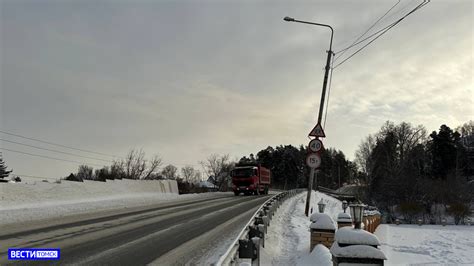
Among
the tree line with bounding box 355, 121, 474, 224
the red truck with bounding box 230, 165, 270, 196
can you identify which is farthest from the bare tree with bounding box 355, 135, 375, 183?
the red truck with bounding box 230, 165, 270, 196

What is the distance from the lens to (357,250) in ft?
17.7

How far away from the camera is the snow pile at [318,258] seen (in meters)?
7.51

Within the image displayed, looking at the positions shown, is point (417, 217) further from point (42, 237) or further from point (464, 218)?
point (42, 237)

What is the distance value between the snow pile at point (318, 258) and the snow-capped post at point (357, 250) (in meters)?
1.83

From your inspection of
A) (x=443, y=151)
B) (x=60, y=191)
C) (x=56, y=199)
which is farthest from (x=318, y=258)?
(x=443, y=151)

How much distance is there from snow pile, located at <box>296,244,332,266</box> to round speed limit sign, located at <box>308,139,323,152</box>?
25.1ft

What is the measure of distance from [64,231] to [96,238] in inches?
66.2

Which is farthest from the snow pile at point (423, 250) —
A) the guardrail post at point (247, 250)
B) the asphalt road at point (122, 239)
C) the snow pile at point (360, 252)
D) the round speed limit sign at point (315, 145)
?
the guardrail post at point (247, 250)

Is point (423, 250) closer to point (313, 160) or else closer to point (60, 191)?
point (313, 160)

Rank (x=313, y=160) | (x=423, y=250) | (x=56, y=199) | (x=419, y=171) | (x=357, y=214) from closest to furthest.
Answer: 1. (x=357, y=214)
2. (x=313, y=160)
3. (x=56, y=199)
4. (x=423, y=250)
5. (x=419, y=171)

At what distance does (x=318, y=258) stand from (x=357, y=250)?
2.65 m

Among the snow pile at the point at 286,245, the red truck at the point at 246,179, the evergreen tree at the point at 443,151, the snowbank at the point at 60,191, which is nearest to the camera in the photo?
the snow pile at the point at 286,245

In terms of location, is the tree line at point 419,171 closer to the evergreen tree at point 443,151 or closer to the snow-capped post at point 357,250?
the evergreen tree at point 443,151

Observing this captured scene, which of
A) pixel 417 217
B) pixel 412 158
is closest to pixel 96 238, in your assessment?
pixel 417 217
